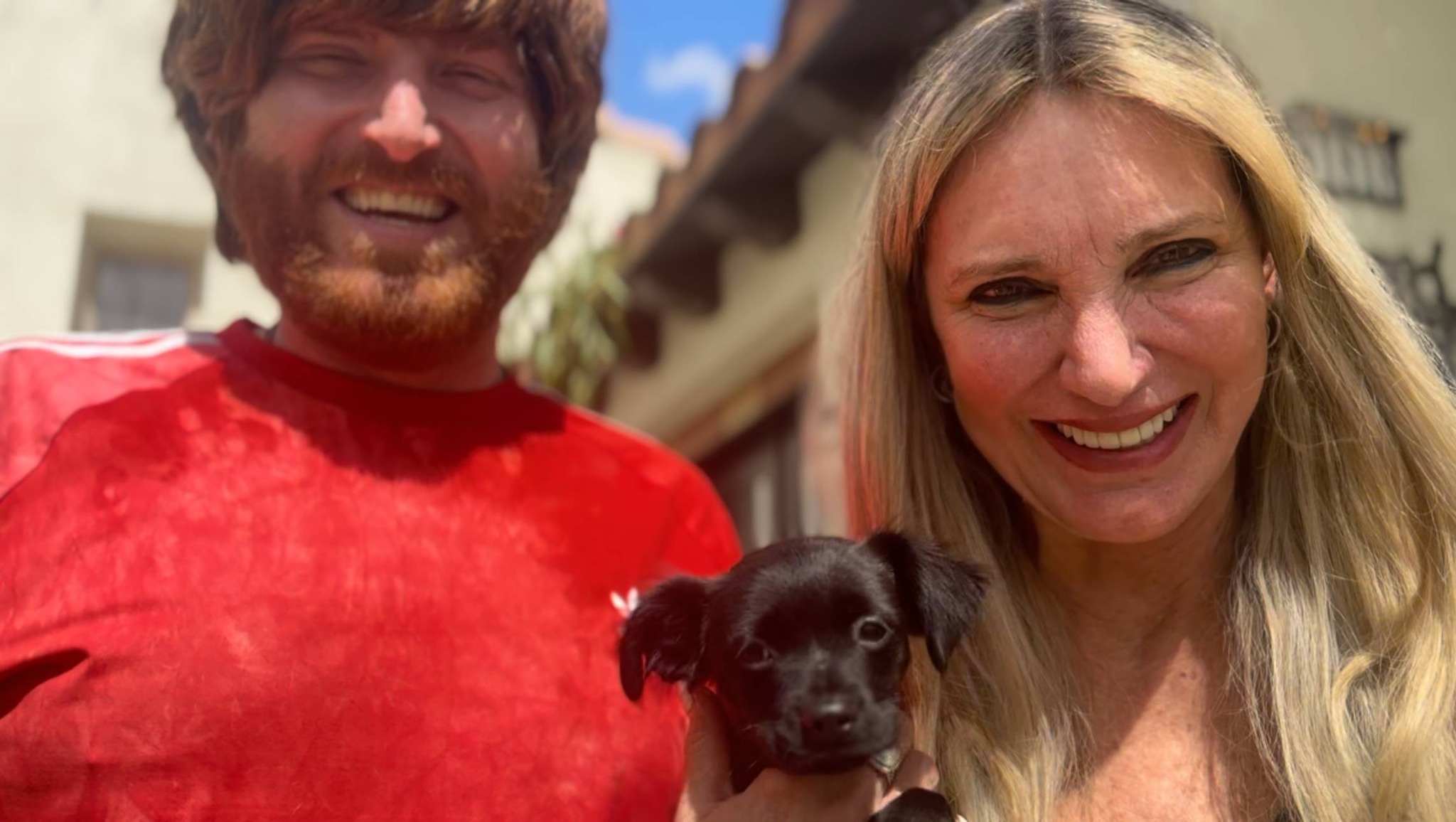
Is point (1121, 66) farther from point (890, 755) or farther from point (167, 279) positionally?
point (167, 279)

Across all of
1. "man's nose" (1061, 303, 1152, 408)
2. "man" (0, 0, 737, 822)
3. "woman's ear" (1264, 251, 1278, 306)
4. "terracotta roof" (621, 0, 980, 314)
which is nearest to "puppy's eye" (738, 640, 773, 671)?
"man" (0, 0, 737, 822)

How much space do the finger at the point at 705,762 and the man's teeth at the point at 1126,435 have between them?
78 cm

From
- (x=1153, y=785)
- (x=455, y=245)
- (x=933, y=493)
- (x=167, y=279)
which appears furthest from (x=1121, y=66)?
(x=167, y=279)

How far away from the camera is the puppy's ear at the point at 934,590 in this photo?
1.95 metres

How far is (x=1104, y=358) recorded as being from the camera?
1.81 m

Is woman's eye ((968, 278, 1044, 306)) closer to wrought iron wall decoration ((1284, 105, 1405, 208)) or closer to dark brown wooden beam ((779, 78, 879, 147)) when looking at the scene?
wrought iron wall decoration ((1284, 105, 1405, 208))

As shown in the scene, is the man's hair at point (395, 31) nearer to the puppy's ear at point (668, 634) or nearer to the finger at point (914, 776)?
the puppy's ear at point (668, 634)

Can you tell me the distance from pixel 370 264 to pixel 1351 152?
8.11 ft

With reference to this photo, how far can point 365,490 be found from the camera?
2.23m

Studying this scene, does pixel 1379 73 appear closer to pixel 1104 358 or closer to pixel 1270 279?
pixel 1270 279

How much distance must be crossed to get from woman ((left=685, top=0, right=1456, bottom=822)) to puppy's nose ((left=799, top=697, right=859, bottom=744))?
0.17 m

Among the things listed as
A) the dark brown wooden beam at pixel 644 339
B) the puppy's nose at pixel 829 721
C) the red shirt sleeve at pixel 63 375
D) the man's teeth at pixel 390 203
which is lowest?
the dark brown wooden beam at pixel 644 339

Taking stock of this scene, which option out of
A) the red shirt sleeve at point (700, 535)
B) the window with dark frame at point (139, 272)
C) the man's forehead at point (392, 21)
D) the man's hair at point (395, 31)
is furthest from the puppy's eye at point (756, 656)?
the window with dark frame at point (139, 272)

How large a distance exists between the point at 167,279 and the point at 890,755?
13.5ft
